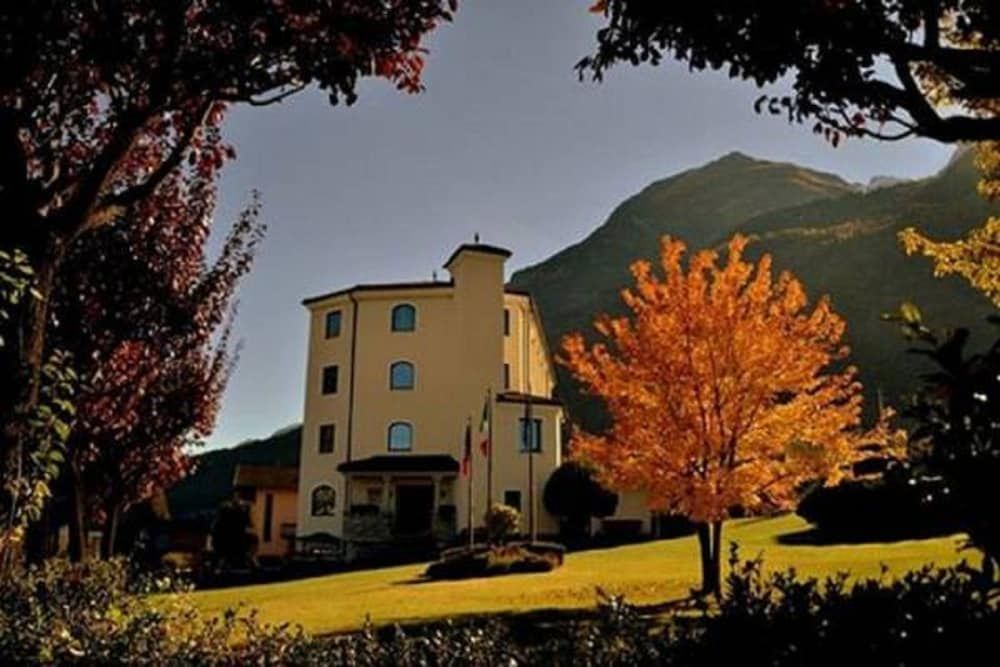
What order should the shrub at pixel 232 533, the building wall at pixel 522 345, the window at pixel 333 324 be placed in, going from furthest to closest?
the building wall at pixel 522 345, the window at pixel 333 324, the shrub at pixel 232 533

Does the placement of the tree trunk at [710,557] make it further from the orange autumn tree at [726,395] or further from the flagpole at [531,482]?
the flagpole at [531,482]

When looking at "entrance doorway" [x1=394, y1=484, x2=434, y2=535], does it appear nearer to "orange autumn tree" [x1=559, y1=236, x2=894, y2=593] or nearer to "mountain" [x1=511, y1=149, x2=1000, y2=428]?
"mountain" [x1=511, y1=149, x2=1000, y2=428]

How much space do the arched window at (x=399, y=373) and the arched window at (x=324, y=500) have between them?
683cm

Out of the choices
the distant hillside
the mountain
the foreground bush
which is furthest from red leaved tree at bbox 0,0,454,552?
the distant hillside

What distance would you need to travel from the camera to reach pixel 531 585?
79.7 feet

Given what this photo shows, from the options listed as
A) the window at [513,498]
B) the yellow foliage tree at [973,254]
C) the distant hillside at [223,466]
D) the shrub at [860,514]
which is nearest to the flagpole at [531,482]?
the window at [513,498]

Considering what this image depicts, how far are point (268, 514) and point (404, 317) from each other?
19671 mm

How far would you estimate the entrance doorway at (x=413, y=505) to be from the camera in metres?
50.0

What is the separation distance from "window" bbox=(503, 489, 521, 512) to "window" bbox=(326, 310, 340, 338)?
1370 centimetres

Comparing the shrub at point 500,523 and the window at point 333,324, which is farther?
the window at point 333,324

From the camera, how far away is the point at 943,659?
3.38 metres

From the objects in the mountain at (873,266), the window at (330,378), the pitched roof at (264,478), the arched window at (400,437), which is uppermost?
the mountain at (873,266)

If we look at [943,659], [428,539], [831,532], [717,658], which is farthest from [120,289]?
[428,539]

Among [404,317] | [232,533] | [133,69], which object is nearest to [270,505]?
[232,533]
